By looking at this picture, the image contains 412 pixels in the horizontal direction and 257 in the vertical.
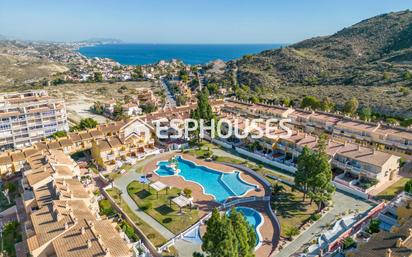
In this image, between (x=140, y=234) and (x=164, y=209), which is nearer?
(x=140, y=234)

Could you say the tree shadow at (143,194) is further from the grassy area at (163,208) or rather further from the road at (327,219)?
the road at (327,219)

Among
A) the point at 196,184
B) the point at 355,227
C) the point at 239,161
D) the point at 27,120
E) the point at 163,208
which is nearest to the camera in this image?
the point at 355,227

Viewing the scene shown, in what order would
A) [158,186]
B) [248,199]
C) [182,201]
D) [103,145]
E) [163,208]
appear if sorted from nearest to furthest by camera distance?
1. [182,201]
2. [163,208]
3. [248,199]
4. [158,186]
5. [103,145]

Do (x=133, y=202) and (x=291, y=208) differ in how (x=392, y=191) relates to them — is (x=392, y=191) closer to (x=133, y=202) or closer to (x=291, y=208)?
(x=291, y=208)

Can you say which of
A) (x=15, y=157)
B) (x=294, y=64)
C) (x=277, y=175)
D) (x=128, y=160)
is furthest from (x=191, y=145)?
(x=294, y=64)

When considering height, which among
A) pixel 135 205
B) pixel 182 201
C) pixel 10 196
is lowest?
pixel 10 196

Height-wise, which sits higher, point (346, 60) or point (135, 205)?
point (346, 60)

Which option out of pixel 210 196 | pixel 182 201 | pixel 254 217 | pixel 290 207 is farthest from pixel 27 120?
pixel 290 207
